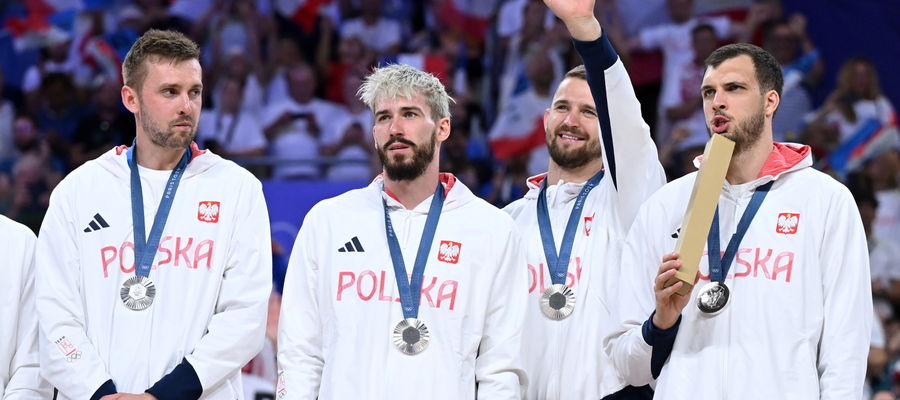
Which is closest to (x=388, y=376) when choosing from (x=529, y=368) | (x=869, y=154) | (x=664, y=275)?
(x=529, y=368)

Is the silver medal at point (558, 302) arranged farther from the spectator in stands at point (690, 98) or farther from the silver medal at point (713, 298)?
the spectator in stands at point (690, 98)

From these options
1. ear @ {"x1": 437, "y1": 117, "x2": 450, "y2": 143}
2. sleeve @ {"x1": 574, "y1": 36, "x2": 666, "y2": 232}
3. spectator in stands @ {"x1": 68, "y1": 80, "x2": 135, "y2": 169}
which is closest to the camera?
ear @ {"x1": 437, "y1": 117, "x2": 450, "y2": 143}

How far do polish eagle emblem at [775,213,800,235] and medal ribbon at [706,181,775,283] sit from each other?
103 mm

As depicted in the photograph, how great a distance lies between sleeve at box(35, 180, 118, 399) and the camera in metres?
4.62

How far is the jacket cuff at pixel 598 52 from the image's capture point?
16.5 ft

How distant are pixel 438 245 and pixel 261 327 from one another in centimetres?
78

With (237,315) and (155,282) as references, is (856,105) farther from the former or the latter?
(155,282)

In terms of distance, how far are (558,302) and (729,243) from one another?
81 centimetres

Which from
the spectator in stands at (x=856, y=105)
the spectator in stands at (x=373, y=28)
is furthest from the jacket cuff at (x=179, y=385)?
the spectator in stands at (x=373, y=28)

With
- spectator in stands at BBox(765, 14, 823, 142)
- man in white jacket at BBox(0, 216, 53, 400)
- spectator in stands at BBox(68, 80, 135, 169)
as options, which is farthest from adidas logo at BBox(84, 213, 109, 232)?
spectator in stands at BBox(765, 14, 823, 142)

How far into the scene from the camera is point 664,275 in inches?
169

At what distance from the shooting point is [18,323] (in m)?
5.09

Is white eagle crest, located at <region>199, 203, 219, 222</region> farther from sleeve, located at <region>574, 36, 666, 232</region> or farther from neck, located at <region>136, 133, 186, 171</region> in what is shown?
sleeve, located at <region>574, 36, 666, 232</region>

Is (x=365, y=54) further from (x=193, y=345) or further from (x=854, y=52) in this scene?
(x=193, y=345)
